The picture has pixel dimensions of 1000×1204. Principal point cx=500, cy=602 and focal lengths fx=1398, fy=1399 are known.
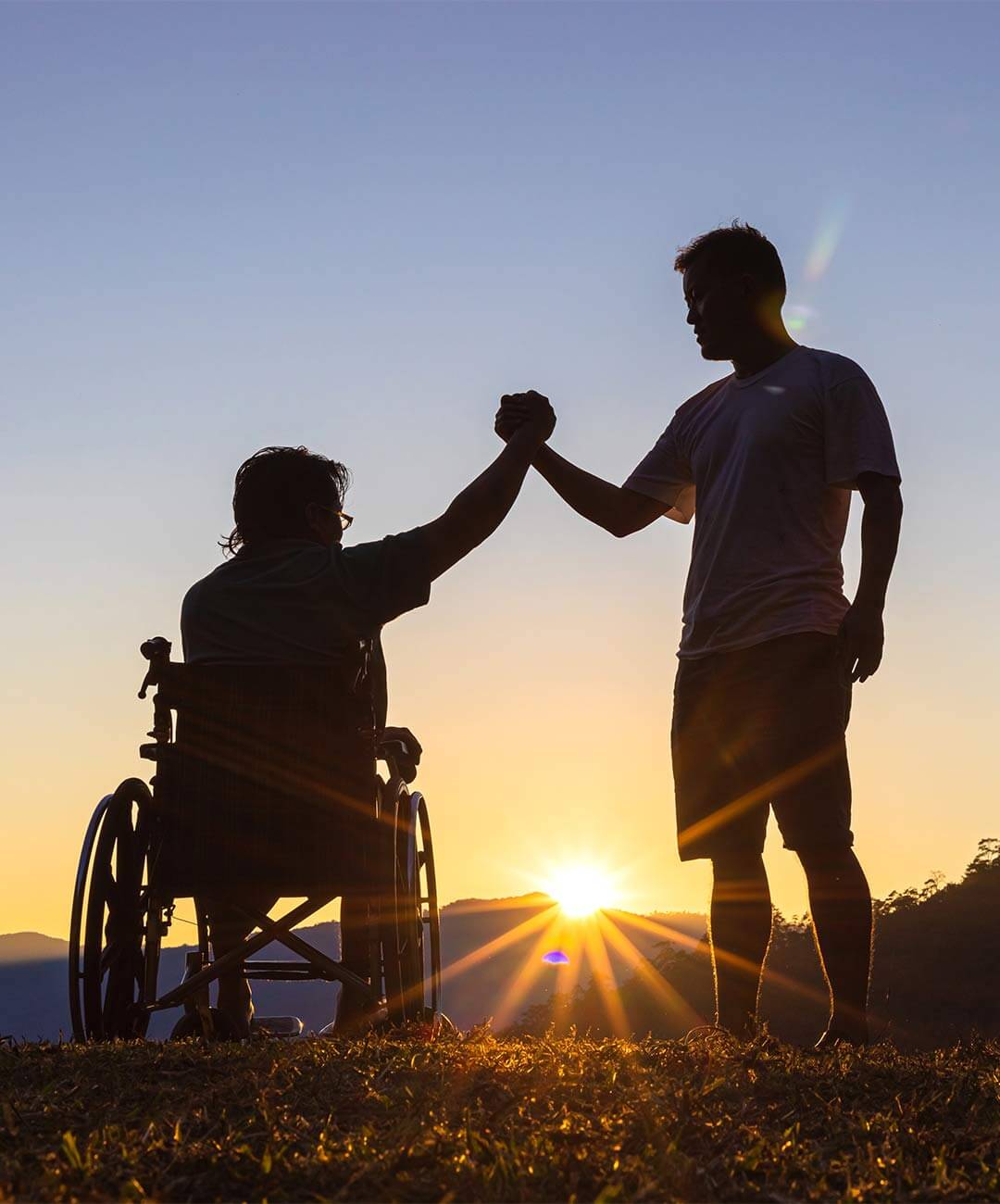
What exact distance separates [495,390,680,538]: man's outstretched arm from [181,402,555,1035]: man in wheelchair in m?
0.45

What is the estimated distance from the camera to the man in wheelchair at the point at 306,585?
16.5ft

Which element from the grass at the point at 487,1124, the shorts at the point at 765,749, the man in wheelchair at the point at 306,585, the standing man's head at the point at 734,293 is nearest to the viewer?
the grass at the point at 487,1124

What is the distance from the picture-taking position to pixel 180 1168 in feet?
7.93

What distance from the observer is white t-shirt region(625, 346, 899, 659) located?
4910mm

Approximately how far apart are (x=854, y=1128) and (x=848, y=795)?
80.8 inches

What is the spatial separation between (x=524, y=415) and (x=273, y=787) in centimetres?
192

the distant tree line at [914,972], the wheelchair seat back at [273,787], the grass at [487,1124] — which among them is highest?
the wheelchair seat back at [273,787]

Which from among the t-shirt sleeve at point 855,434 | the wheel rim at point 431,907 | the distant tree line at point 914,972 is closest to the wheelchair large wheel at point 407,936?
the wheel rim at point 431,907

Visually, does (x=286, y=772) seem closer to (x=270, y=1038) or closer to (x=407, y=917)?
(x=407, y=917)

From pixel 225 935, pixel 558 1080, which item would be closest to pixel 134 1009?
pixel 225 935

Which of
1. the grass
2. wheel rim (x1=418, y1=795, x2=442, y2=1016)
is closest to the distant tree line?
wheel rim (x1=418, y1=795, x2=442, y2=1016)

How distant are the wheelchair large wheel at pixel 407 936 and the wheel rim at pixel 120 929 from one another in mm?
865

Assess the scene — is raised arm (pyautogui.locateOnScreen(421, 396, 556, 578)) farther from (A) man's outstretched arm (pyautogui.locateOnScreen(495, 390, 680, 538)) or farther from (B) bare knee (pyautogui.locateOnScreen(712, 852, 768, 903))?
(B) bare knee (pyautogui.locateOnScreen(712, 852, 768, 903))

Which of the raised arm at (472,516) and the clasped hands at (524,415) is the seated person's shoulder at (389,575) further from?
the clasped hands at (524,415)
